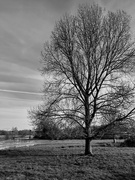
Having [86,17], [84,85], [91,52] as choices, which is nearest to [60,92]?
[84,85]

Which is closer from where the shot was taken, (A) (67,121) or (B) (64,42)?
(A) (67,121)

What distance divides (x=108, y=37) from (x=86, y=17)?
2.10m

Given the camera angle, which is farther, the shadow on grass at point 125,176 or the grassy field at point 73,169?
the shadow on grass at point 125,176

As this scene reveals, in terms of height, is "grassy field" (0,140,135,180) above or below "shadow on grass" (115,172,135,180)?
above

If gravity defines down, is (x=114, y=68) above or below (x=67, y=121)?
above

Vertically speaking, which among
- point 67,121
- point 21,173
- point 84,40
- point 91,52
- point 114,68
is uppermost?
point 84,40

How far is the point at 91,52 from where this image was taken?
12055 millimetres

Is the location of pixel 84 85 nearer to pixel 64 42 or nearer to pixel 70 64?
pixel 70 64

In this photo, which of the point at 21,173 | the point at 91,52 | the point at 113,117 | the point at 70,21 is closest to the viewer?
the point at 21,173

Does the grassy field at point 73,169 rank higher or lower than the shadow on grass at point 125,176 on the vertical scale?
higher

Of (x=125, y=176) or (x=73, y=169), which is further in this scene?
(x=73, y=169)

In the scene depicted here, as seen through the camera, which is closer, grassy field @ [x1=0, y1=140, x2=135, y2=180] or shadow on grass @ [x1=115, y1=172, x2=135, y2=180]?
grassy field @ [x1=0, y1=140, x2=135, y2=180]

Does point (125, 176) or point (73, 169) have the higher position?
point (73, 169)

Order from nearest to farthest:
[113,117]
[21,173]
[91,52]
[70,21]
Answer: [21,173], [113,117], [91,52], [70,21]
